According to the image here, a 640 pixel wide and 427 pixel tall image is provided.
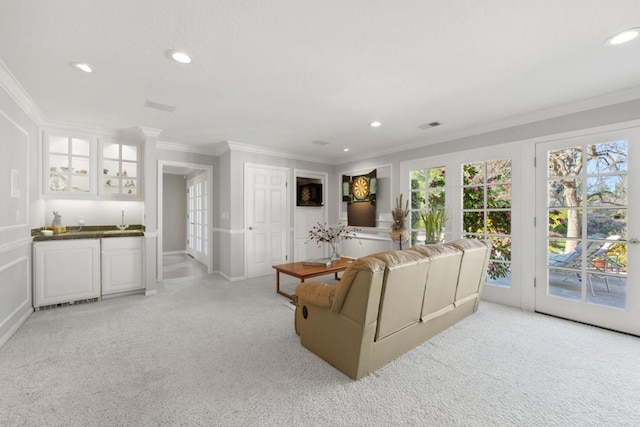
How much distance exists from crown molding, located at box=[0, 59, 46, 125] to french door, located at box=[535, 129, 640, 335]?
5.39m

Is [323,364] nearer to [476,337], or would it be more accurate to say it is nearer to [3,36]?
[476,337]

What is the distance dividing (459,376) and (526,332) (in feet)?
4.21

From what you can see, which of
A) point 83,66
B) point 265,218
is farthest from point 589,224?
point 83,66

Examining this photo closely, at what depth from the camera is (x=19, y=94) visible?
2740 mm

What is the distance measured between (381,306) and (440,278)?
0.80 m

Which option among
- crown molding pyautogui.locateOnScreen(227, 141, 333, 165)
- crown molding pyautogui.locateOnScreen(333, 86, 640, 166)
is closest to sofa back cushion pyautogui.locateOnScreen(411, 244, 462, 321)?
crown molding pyautogui.locateOnScreen(333, 86, 640, 166)

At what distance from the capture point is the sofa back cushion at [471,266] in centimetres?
271

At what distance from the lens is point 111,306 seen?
3.49m

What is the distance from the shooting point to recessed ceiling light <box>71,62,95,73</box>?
222 centimetres

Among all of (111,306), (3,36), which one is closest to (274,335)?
(111,306)

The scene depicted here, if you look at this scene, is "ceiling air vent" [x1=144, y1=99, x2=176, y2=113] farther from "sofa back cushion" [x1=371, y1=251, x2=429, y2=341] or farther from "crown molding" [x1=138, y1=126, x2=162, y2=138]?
"sofa back cushion" [x1=371, y1=251, x2=429, y2=341]

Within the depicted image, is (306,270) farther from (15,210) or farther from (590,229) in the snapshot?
(590,229)

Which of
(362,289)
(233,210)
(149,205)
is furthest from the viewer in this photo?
(233,210)

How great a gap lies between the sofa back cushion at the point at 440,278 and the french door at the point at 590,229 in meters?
1.53
